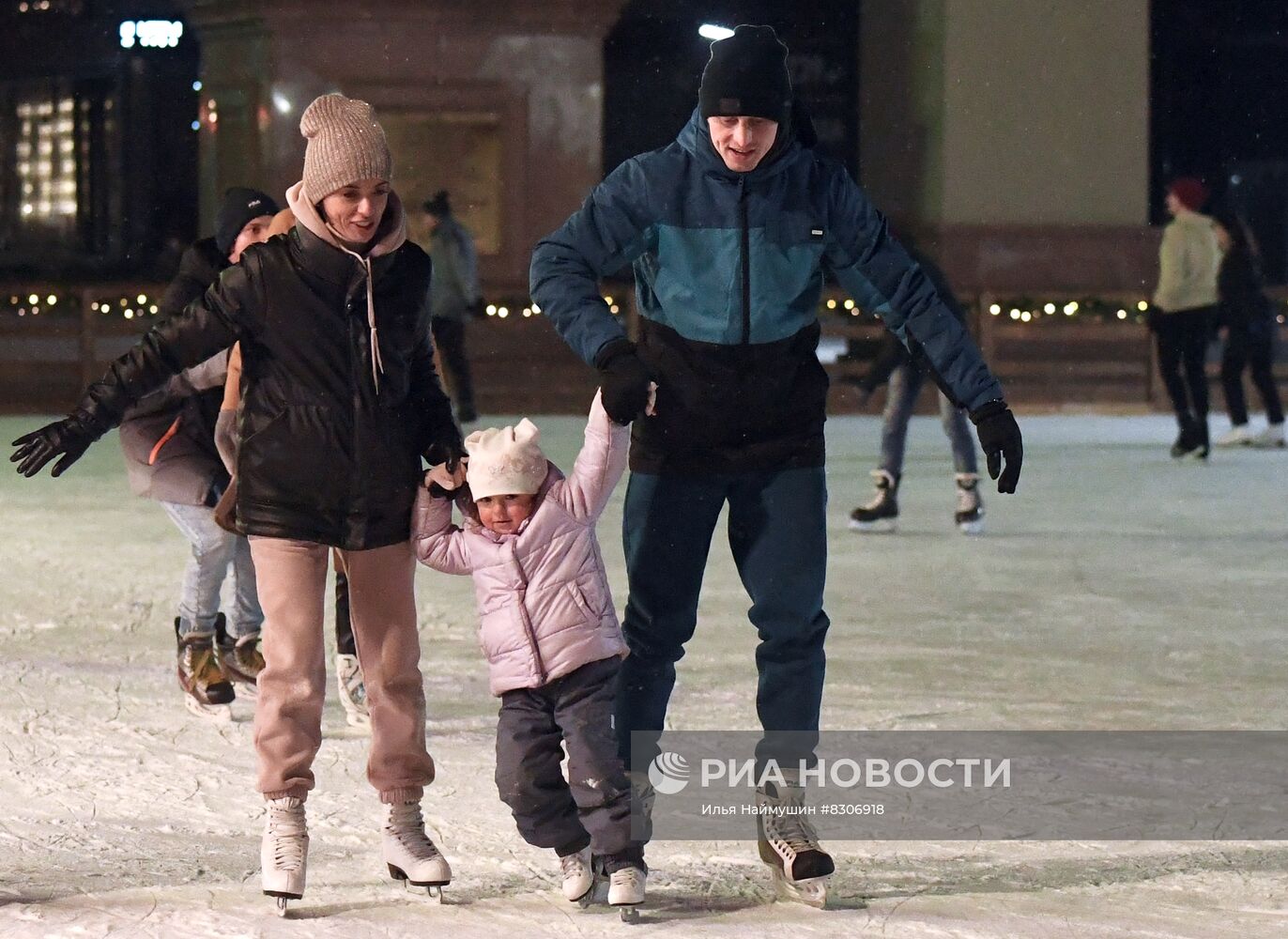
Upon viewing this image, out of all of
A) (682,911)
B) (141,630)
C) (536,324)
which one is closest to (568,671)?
(682,911)

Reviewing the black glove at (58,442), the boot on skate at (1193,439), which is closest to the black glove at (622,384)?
the black glove at (58,442)

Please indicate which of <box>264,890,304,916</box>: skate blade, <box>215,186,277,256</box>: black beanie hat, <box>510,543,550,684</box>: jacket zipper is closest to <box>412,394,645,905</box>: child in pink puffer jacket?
<box>510,543,550,684</box>: jacket zipper

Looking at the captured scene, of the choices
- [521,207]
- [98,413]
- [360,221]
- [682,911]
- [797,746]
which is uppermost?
[521,207]

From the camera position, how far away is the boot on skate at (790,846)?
3469mm

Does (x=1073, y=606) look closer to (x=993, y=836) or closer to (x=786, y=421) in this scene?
(x=993, y=836)

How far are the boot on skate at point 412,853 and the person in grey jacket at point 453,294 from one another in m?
10.4

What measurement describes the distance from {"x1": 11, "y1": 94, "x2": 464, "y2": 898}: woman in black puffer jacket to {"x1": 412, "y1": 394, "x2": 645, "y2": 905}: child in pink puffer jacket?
14cm

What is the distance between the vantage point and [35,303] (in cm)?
1641

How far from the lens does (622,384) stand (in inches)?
132

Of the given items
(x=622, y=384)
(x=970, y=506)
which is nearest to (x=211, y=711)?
(x=622, y=384)

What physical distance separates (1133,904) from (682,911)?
714 mm

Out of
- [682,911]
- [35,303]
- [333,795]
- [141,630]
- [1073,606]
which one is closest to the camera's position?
[682,911]

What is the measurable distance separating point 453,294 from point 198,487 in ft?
29.6

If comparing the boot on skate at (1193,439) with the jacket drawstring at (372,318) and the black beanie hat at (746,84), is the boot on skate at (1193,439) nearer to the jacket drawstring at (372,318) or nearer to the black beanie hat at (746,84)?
the black beanie hat at (746,84)
